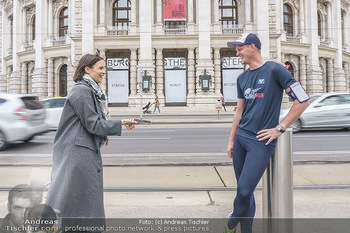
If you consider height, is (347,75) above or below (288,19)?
below

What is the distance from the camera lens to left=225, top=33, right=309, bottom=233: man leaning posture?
263 centimetres

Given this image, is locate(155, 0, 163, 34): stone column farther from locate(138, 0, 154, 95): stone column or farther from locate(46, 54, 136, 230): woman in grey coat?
locate(46, 54, 136, 230): woman in grey coat

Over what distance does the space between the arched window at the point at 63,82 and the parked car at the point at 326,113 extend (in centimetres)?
2875

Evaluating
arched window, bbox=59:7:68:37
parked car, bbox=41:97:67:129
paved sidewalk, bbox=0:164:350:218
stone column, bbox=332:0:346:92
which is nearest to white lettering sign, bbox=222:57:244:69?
stone column, bbox=332:0:346:92

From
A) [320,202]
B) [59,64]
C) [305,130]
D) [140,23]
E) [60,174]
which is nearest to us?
[60,174]

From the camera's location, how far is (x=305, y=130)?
1370cm

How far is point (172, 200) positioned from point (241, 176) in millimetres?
1856

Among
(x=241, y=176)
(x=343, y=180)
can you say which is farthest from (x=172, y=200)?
(x=343, y=180)

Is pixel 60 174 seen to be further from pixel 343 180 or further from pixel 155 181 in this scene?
pixel 343 180

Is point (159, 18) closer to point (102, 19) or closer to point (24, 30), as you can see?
point (102, 19)

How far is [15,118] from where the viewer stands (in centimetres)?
926

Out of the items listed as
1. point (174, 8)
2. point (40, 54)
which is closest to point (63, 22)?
point (40, 54)

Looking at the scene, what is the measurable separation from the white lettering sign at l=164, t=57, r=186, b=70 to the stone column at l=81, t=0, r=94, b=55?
25.2 feet

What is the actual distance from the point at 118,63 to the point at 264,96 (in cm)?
3013
